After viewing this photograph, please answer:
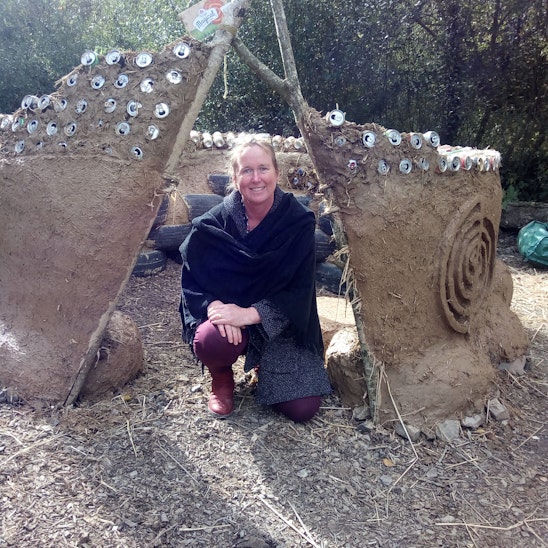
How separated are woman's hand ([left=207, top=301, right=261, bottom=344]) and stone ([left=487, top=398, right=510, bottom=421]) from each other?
1561mm

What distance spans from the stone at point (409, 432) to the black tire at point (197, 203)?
11.7 ft

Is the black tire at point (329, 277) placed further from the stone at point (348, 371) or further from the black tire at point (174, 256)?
the stone at point (348, 371)

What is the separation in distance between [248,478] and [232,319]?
0.78m

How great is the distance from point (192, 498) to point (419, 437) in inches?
51.7

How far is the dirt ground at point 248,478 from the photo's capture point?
7.50ft

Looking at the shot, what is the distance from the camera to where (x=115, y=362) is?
319 cm

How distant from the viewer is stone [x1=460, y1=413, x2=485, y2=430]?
312cm

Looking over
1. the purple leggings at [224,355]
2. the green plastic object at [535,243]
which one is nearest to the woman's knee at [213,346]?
the purple leggings at [224,355]

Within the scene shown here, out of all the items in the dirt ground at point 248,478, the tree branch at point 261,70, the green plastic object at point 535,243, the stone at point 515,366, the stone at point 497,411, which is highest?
the tree branch at point 261,70

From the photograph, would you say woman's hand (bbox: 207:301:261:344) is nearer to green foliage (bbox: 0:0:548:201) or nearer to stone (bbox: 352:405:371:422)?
stone (bbox: 352:405:371:422)

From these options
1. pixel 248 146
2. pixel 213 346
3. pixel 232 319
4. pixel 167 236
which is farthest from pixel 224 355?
pixel 167 236

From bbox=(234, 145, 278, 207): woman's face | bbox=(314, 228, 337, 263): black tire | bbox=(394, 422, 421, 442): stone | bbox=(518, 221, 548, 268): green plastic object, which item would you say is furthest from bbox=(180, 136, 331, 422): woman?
bbox=(518, 221, 548, 268): green plastic object

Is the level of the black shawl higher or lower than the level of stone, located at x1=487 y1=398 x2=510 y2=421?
higher

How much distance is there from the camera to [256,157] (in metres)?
2.76
